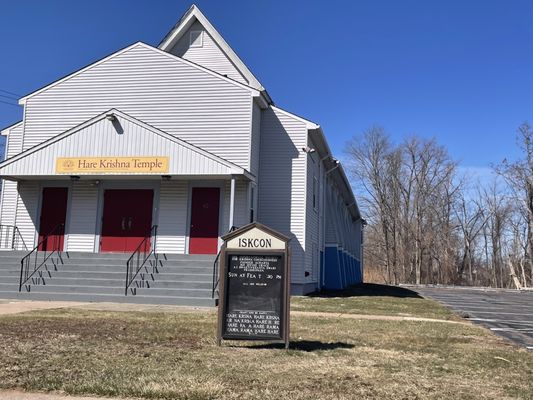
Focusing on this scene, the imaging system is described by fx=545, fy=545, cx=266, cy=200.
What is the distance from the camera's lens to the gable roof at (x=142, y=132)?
17.3 metres

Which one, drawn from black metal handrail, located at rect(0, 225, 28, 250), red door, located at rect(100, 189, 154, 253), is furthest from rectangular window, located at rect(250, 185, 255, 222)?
black metal handrail, located at rect(0, 225, 28, 250)

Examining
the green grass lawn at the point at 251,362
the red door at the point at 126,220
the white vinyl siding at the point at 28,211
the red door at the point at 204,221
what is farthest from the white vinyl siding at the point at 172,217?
the green grass lawn at the point at 251,362

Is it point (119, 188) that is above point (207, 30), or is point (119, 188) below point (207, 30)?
below

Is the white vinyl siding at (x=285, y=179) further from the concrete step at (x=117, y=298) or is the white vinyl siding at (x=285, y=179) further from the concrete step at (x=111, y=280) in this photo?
the concrete step at (x=117, y=298)

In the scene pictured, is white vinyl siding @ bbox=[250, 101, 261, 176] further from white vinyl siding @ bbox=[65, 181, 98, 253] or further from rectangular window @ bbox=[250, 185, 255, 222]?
white vinyl siding @ bbox=[65, 181, 98, 253]

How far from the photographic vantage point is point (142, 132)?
1802 centimetres

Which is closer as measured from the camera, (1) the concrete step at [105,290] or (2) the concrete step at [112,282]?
(1) the concrete step at [105,290]

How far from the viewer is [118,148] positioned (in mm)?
18156

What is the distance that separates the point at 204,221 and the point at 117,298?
16.6ft

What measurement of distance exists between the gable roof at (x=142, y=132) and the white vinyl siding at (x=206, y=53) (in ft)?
19.3

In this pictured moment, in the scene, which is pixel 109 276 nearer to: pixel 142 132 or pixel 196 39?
pixel 142 132

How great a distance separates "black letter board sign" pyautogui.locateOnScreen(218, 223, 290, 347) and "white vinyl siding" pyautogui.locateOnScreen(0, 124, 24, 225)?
1559cm

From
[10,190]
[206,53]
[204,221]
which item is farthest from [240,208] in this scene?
[10,190]

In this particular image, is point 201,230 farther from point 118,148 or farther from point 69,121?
point 69,121
